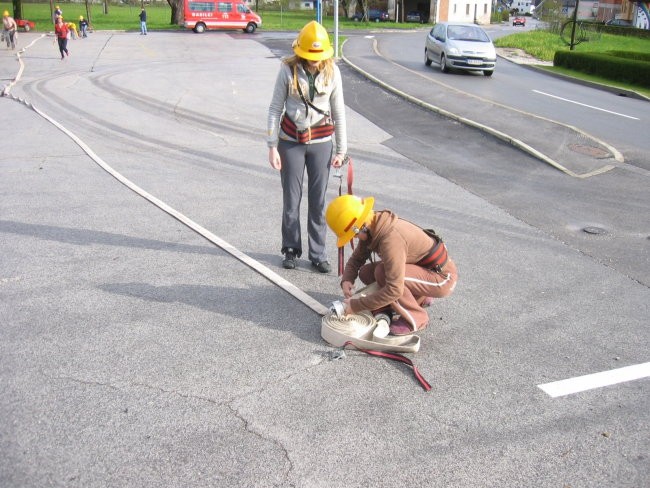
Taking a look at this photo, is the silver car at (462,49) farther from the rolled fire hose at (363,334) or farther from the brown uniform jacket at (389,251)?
the rolled fire hose at (363,334)

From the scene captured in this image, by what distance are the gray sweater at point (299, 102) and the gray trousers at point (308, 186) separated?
0.10 meters

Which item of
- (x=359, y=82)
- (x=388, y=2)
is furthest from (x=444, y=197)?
(x=388, y=2)

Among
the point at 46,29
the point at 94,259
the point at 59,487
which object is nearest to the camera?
the point at 59,487

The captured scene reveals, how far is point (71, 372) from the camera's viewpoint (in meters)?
4.12

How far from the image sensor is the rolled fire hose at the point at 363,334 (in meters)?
4.41

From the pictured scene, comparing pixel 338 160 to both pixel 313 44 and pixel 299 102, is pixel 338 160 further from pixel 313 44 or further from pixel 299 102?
pixel 313 44

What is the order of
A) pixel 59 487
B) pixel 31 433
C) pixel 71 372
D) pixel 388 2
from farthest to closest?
pixel 388 2 < pixel 71 372 < pixel 31 433 < pixel 59 487

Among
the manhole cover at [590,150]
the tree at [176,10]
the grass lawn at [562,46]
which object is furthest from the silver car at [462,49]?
the tree at [176,10]

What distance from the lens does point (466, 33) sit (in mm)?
23797

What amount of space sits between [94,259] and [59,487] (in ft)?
10.7

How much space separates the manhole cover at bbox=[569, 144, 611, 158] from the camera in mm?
Result: 10836

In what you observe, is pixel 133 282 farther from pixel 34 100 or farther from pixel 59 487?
pixel 34 100

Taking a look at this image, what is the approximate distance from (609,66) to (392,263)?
79.6 feet

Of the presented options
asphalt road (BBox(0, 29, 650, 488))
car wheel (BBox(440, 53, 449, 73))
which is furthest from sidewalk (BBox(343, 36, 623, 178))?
car wheel (BBox(440, 53, 449, 73))
